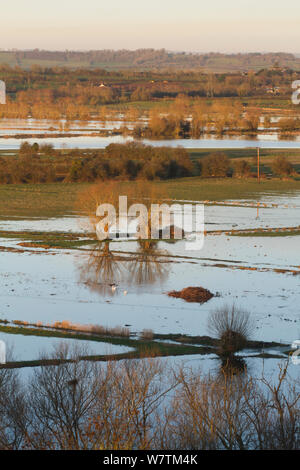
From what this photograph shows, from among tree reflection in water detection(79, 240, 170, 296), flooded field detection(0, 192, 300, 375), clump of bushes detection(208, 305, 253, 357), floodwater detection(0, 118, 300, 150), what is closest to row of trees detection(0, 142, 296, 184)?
floodwater detection(0, 118, 300, 150)

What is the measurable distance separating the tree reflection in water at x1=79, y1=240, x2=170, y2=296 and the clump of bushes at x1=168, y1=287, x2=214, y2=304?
2.51 metres

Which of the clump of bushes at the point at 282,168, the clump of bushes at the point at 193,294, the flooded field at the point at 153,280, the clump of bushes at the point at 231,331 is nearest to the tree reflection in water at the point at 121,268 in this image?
the flooded field at the point at 153,280

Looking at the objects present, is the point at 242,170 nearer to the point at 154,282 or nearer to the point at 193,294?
the point at 154,282

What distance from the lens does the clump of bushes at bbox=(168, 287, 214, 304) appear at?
104 feet

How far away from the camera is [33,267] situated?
123 ft

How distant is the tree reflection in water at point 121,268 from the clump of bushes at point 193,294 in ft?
8.23

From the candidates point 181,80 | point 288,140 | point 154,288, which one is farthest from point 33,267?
point 181,80

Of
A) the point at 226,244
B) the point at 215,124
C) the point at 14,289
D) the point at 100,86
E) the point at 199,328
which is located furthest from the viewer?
the point at 100,86

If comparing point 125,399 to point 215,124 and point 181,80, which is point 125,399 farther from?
point 181,80

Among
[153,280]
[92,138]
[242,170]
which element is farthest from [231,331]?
[92,138]

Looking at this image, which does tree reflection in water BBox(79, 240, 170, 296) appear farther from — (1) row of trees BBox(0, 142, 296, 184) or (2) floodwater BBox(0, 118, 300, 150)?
(2) floodwater BBox(0, 118, 300, 150)

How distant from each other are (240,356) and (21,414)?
9.85 metres

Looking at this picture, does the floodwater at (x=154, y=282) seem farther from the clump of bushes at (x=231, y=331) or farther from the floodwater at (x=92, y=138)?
the floodwater at (x=92, y=138)

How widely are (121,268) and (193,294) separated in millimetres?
6574
